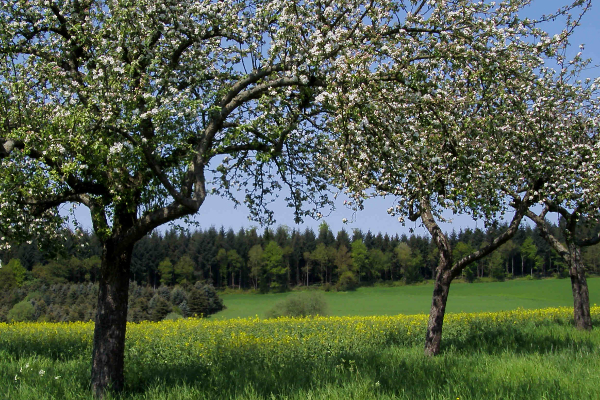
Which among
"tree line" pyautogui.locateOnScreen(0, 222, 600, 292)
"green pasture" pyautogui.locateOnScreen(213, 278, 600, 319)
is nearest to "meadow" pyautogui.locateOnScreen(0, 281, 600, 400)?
"green pasture" pyautogui.locateOnScreen(213, 278, 600, 319)

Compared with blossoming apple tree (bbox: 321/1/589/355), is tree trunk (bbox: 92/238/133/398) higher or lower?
lower

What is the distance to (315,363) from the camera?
33.8 ft

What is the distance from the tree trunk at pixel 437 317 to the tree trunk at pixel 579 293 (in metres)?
7.16

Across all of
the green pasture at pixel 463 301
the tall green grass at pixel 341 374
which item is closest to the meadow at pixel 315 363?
the tall green grass at pixel 341 374

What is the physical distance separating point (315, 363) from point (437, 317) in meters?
3.88

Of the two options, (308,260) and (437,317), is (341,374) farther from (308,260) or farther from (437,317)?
(308,260)

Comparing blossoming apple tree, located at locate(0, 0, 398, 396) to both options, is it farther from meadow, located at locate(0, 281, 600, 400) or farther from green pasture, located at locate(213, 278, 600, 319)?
green pasture, located at locate(213, 278, 600, 319)

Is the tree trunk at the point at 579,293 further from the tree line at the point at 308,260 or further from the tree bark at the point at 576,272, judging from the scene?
A: the tree line at the point at 308,260

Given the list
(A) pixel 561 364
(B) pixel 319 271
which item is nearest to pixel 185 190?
(A) pixel 561 364

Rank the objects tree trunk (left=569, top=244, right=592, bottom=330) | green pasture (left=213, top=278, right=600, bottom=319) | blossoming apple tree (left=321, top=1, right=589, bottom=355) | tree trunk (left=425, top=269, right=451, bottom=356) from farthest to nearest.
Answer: green pasture (left=213, top=278, right=600, bottom=319), tree trunk (left=569, top=244, right=592, bottom=330), tree trunk (left=425, top=269, right=451, bottom=356), blossoming apple tree (left=321, top=1, right=589, bottom=355)

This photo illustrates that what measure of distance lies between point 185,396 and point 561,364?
760cm

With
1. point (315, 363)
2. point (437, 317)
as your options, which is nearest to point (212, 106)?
point (315, 363)

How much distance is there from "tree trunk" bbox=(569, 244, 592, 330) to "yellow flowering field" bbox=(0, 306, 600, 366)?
2.33 meters

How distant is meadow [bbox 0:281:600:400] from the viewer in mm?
7625
